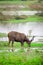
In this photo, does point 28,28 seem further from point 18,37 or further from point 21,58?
point 21,58

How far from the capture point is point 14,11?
10.1 m

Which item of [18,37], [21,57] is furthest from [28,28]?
[21,57]

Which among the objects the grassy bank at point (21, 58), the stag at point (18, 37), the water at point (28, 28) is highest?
the water at point (28, 28)

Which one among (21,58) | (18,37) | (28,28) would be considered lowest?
(21,58)

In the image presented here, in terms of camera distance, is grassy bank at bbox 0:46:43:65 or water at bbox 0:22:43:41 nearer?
grassy bank at bbox 0:46:43:65

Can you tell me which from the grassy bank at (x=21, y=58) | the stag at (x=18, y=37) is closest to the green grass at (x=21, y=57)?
the grassy bank at (x=21, y=58)

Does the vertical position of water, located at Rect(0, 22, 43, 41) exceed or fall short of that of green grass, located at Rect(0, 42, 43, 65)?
it exceeds it

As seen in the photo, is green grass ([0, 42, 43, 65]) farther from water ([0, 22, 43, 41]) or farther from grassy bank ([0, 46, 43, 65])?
water ([0, 22, 43, 41])

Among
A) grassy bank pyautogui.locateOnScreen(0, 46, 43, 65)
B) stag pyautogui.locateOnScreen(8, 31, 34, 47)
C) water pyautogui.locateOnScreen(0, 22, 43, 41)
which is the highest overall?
water pyautogui.locateOnScreen(0, 22, 43, 41)

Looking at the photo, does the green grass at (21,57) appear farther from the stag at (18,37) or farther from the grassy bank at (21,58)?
the stag at (18,37)

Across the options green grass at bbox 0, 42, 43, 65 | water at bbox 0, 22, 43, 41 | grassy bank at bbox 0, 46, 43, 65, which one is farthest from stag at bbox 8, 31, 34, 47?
grassy bank at bbox 0, 46, 43, 65

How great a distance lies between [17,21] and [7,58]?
832 mm

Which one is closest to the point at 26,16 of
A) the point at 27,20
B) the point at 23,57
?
the point at 27,20

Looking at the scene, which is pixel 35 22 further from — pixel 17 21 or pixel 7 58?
pixel 7 58
